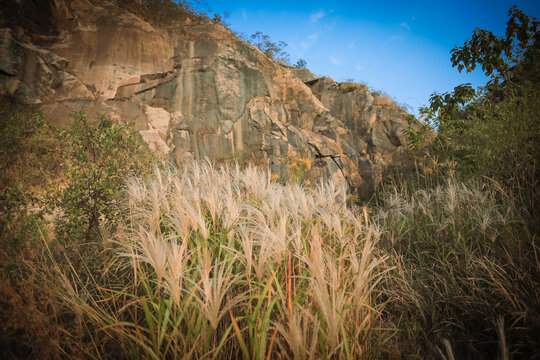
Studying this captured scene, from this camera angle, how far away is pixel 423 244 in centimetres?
269

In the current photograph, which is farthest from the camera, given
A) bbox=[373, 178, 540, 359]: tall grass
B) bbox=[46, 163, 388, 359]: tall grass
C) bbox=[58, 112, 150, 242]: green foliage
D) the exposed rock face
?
the exposed rock face

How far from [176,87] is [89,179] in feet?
29.4

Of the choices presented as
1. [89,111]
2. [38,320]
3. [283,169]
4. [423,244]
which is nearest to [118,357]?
[38,320]

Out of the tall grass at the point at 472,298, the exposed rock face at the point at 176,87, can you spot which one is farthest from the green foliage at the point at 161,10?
the tall grass at the point at 472,298

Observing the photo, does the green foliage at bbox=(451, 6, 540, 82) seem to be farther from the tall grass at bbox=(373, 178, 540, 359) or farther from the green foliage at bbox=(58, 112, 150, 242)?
the green foliage at bbox=(58, 112, 150, 242)

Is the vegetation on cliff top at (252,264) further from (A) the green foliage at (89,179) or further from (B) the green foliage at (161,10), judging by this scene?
(B) the green foliage at (161,10)

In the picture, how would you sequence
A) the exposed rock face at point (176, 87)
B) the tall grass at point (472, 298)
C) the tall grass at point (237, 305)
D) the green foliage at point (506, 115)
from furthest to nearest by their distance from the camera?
the exposed rock face at point (176, 87)
the green foliage at point (506, 115)
the tall grass at point (472, 298)
the tall grass at point (237, 305)

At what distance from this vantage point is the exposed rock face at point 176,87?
766 cm

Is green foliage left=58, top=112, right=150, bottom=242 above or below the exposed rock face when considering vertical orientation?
below

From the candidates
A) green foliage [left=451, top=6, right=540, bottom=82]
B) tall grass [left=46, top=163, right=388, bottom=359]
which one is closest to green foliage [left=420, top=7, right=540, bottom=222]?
green foliage [left=451, top=6, right=540, bottom=82]

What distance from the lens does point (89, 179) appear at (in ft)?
7.68

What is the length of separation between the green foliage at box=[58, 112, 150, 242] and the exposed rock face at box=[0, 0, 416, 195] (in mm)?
4817

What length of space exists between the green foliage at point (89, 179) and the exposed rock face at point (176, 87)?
482 cm

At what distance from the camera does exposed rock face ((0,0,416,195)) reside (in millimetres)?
7656
